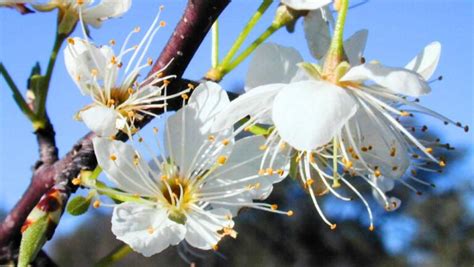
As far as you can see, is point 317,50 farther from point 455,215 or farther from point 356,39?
point 455,215

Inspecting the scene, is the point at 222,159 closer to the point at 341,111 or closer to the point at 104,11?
the point at 341,111

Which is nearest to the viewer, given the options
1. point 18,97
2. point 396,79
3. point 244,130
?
point 396,79

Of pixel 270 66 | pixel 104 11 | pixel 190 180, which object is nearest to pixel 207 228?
pixel 190 180

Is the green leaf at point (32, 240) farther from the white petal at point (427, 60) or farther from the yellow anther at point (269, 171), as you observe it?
the white petal at point (427, 60)

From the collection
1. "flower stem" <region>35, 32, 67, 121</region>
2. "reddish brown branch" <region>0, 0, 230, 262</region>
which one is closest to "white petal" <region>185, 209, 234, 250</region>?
"reddish brown branch" <region>0, 0, 230, 262</region>

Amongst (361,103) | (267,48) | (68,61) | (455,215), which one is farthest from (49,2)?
(455,215)

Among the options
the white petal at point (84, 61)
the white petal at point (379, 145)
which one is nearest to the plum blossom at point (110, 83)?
the white petal at point (84, 61)
